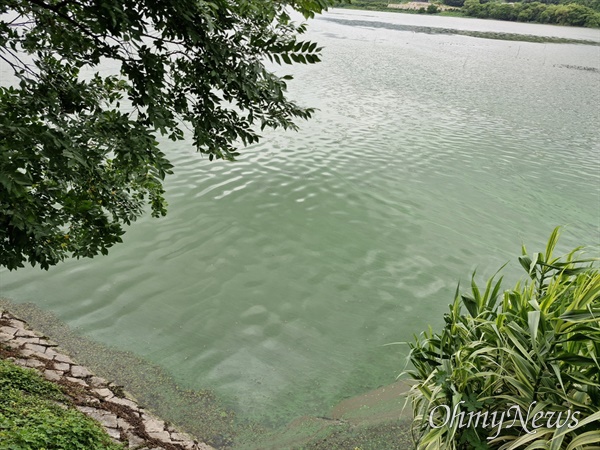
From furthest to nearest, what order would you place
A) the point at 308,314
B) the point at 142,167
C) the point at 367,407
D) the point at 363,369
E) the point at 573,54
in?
the point at 573,54 → the point at 308,314 → the point at 363,369 → the point at 367,407 → the point at 142,167

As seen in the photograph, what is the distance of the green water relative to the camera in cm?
520

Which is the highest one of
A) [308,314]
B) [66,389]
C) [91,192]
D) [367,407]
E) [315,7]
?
[315,7]

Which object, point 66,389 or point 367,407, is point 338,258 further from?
point 66,389

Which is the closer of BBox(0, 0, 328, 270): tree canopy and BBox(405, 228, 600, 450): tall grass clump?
BBox(0, 0, 328, 270): tree canopy

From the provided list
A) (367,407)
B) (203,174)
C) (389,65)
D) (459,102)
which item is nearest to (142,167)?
(367,407)

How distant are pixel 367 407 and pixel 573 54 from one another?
37811mm

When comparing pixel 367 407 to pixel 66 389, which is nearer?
pixel 66 389

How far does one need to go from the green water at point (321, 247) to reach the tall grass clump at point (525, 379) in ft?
6.11

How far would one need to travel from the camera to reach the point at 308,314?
19.4 ft

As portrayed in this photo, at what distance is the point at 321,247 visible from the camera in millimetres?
7383

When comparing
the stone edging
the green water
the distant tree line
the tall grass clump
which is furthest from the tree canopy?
the distant tree line

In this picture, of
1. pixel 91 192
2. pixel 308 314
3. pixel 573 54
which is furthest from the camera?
pixel 573 54

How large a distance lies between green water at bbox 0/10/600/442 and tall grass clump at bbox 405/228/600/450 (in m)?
1.86

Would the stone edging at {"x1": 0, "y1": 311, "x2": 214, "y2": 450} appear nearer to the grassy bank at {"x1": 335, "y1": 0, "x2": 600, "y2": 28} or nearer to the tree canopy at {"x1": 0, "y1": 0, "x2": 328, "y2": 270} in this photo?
the tree canopy at {"x1": 0, "y1": 0, "x2": 328, "y2": 270}
